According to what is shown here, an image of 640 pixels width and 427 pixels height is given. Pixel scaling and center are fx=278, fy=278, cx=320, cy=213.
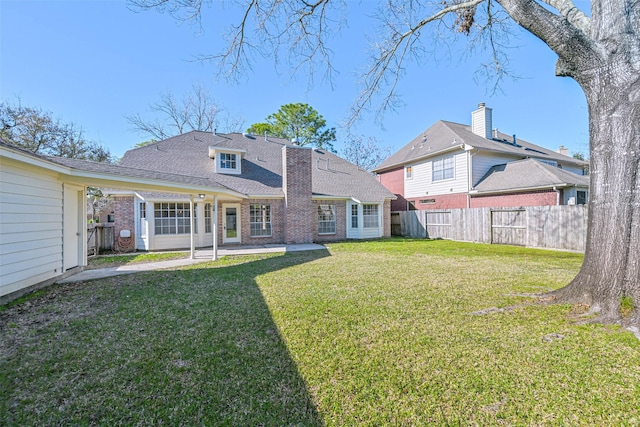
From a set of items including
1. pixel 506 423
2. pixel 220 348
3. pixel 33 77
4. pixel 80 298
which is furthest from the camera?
pixel 33 77

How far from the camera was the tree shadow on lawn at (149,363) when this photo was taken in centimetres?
224

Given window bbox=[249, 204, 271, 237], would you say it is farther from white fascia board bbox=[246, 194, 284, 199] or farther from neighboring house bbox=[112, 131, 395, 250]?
white fascia board bbox=[246, 194, 284, 199]

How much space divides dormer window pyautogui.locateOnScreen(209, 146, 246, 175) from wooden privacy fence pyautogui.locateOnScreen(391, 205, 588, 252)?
1091 cm

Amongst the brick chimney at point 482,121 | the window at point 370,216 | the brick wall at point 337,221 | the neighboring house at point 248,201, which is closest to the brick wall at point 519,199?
the neighboring house at point 248,201

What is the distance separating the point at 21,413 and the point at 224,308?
2.51 meters

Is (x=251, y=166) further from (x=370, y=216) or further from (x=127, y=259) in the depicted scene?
(x=127, y=259)

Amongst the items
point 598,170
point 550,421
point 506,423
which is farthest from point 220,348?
point 598,170

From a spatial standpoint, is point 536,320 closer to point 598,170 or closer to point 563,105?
point 598,170

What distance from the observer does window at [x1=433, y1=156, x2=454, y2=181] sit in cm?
1736

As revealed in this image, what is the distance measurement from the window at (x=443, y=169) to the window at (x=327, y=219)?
24.9 feet

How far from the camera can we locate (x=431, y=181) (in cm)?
1852

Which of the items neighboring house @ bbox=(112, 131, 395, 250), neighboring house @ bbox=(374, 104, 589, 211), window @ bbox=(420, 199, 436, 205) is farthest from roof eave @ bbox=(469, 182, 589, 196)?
neighboring house @ bbox=(112, 131, 395, 250)

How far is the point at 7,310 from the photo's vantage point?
463 cm

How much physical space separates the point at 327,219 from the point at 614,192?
12345mm
